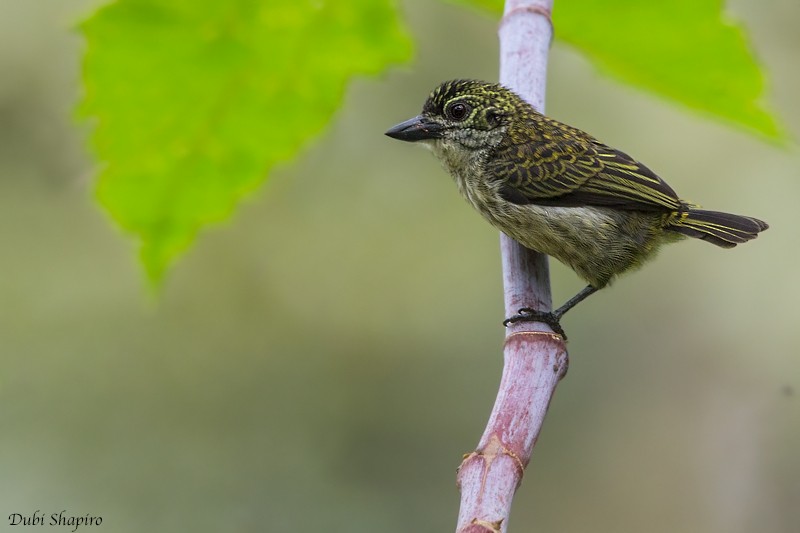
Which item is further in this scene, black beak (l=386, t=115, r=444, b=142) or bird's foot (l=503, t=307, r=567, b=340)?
Result: black beak (l=386, t=115, r=444, b=142)

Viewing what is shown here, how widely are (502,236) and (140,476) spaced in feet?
11.3

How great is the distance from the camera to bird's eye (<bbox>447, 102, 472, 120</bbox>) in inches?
149

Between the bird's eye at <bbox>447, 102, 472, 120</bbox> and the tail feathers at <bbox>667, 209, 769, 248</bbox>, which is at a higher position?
the bird's eye at <bbox>447, 102, 472, 120</bbox>

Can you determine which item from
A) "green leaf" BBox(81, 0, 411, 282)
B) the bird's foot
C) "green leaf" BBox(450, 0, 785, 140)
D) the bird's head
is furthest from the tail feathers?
"green leaf" BBox(81, 0, 411, 282)

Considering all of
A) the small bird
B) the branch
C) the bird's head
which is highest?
the bird's head

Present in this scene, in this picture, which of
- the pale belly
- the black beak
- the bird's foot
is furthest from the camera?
the black beak

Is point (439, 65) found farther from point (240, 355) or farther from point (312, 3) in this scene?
point (312, 3)

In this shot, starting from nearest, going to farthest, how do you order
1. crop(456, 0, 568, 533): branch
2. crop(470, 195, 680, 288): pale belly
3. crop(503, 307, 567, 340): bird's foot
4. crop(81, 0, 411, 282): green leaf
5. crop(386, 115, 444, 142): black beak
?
crop(456, 0, 568, 533): branch
crop(81, 0, 411, 282): green leaf
crop(503, 307, 567, 340): bird's foot
crop(470, 195, 680, 288): pale belly
crop(386, 115, 444, 142): black beak

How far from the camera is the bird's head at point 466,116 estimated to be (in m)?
3.76

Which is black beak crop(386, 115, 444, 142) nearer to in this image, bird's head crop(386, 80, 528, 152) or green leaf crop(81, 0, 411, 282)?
bird's head crop(386, 80, 528, 152)

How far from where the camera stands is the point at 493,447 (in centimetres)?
157

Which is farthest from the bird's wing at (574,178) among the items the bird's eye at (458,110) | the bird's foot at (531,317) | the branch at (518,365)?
the bird's foot at (531,317)

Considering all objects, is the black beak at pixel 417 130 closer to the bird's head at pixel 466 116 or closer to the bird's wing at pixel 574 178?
the bird's head at pixel 466 116

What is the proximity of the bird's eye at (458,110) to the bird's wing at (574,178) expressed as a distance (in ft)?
0.67
